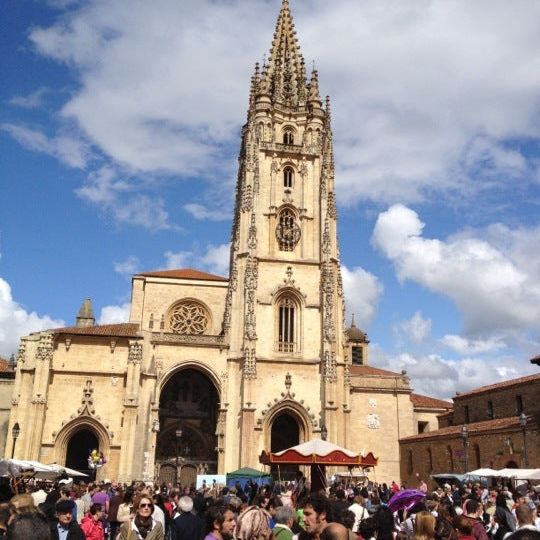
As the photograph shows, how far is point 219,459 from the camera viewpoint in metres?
32.8

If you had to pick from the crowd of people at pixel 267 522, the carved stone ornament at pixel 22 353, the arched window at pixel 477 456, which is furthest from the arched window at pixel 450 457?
the crowd of people at pixel 267 522

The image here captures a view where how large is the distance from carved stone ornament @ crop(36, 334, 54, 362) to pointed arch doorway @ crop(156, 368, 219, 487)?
7.10 metres

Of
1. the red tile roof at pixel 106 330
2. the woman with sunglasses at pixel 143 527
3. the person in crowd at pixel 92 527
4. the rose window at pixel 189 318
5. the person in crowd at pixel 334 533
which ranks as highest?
the rose window at pixel 189 318

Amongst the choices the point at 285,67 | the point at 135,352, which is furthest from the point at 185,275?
the point at 285,67

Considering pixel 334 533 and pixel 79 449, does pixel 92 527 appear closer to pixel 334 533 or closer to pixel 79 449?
pixel 334 533

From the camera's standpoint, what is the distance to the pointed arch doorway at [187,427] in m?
35.1

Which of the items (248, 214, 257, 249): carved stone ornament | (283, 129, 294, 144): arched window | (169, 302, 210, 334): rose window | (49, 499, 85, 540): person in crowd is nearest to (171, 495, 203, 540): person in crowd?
(49, 499, 85, 540): person in crowd

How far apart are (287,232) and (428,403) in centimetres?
1895

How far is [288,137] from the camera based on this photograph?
41.5 meters

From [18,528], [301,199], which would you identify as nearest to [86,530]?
[18,528]

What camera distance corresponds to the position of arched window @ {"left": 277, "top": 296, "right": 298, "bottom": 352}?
35.9 m

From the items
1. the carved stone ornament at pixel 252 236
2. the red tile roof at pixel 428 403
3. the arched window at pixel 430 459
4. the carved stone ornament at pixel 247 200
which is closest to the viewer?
the arched window at pixel 430 459

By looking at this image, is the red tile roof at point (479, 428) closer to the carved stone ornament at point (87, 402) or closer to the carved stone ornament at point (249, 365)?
the carved stone ornament at point (249, 365)

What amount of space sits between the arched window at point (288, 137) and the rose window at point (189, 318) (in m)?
12.7
